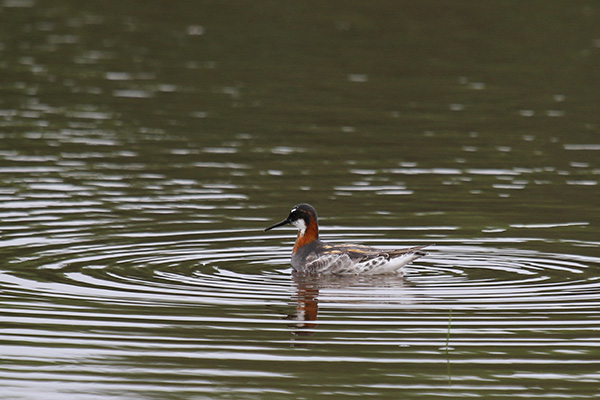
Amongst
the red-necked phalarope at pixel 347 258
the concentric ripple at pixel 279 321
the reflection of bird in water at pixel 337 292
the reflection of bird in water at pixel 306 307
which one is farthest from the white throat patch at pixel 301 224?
the reflection of bird in water at pixel 306 307

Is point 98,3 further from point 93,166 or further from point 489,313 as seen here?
point 489,313

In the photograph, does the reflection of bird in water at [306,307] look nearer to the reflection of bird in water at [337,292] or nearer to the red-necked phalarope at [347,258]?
the reflection of bird in water at [337,292]

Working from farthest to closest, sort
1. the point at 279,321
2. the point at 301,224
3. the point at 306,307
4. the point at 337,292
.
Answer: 1. the point at 301,224
2. the point at 337,292
3. the point at 306,307
4. the point at 279,321

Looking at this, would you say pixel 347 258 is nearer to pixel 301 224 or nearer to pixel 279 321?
pixel 301 224

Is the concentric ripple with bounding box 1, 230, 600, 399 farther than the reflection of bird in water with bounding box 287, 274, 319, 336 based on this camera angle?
No

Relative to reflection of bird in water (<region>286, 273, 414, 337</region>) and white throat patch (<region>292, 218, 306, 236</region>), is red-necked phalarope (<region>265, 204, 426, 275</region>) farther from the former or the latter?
white throat patch (<region>292, 218, 306, 236</region>)

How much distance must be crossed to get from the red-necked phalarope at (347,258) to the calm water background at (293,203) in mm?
273

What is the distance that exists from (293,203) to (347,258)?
382 cm

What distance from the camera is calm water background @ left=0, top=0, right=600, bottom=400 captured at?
36.1 feet

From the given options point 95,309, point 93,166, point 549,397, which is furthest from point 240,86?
point 549,397

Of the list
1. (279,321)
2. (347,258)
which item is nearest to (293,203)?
(347,258)

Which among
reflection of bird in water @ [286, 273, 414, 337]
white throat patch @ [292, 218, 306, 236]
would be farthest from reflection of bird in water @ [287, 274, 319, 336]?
white throat patch @ [292, 218, 306, 236]

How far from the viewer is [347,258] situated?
15.1 metres

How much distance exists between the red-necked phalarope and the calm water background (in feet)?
0.89
